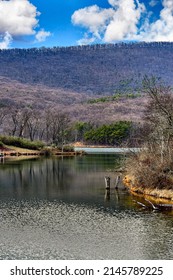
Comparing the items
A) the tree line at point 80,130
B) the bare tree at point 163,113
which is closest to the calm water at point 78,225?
the bare tree at point 163,113

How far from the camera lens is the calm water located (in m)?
19.3

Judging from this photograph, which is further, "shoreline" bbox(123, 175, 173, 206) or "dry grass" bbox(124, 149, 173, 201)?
"dry grass" bbox(124, 149, 173, 201)

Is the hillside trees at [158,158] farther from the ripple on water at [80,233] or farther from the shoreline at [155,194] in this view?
the ripple on water at [80,233]

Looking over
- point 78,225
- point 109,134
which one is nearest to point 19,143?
point 109,134

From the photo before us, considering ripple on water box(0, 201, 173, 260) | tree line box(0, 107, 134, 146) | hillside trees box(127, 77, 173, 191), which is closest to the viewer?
ripple on water box(0, 201, 173, 260)

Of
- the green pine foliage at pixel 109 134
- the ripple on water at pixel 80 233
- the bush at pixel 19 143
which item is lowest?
the ripple on water at pixel 80 233

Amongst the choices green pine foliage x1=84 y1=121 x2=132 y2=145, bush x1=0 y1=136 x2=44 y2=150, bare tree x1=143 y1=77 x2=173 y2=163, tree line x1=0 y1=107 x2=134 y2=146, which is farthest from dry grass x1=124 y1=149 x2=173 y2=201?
green pine foliage x1=84 y1=121 x2=132 y2=145

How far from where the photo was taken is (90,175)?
1887 inches

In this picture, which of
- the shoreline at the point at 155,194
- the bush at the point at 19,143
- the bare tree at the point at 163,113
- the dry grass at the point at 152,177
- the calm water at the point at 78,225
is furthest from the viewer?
the bush at the point at 19,143

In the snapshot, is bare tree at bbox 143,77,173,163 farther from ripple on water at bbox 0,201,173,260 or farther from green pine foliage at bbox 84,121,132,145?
green pine foliage at bbox 84,121,132,145

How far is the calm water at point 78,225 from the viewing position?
19.3 metres

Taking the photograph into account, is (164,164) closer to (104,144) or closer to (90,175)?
(90,175)

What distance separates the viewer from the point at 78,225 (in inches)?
952

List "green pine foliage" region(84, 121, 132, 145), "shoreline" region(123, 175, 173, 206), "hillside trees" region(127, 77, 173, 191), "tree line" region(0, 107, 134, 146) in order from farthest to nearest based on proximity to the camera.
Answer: "green pine foliage" region(84, 121, 132, 145)
"tree line" region(0, 107, 134, 146)
"hillside trees" region(127, 77, 173, 191)
"shoreline" region(123, 175, 173, 206)
